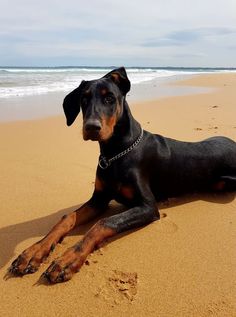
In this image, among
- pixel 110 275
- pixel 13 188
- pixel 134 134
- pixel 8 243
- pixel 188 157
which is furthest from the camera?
pixel 13 188

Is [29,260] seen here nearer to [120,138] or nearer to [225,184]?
[120,138]

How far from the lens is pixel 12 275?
9.93 feet

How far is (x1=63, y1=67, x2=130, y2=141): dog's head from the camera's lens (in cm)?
353

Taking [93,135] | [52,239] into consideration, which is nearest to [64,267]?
[52,239]

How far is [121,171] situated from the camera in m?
3.89

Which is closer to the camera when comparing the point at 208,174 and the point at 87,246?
the point at 87,246

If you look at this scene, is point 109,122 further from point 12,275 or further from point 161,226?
point 12,275

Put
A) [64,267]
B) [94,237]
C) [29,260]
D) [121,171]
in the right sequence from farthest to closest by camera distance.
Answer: [121,171]
[94,237]
[29,260]
[64,267]

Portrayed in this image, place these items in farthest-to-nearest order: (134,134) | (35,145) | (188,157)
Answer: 1. (35,145)
2. (188,157)
3. (134,134)

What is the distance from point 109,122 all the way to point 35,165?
2338 mm

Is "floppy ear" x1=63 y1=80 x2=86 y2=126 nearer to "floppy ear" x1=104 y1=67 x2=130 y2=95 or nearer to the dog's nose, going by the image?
"floppy ear" x1=104 y1=67 x2=130 y2=95

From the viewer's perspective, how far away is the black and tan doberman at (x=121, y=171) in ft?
10.5

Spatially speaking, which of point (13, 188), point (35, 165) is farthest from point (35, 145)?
point (13, 188)

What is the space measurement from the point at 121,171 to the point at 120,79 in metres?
0.94
